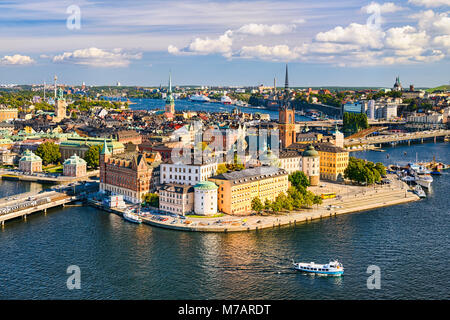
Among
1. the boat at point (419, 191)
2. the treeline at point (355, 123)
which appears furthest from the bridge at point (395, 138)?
the boat at point (419, 191)

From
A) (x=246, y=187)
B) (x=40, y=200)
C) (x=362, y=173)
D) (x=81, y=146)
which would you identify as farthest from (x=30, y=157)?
(x=362, y=173)

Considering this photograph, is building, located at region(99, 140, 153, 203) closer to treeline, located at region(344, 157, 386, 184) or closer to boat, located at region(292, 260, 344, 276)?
boat, located at region(292, 260, 344, 276)

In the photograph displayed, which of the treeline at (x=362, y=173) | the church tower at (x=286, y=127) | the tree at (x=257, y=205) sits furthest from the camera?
the church tower at (x=286, y=127)

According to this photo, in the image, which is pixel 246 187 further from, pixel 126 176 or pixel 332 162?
pixel 332 162

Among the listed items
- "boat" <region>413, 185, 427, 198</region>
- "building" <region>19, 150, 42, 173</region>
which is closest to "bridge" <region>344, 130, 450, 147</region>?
"boat" <region>413, 185, 427, 198</region>

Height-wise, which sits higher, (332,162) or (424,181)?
(332,162)

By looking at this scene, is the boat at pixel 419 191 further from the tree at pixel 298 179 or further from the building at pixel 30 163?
the building at pixel 30 163
